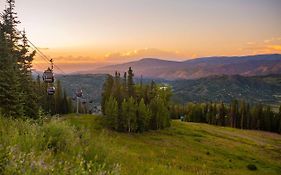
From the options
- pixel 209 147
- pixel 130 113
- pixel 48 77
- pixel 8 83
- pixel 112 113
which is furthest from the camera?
pixel 112 113

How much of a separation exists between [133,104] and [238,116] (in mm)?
75733

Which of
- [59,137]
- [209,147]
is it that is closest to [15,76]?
[59,137]

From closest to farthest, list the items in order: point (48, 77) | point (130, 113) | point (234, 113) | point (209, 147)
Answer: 1. point (48, 77)
2. point (209, 147)
3. point (130, 113)
4. point (234, 113)

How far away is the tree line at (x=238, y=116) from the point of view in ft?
522

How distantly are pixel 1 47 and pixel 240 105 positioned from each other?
5503 inches

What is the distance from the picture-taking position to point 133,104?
109 meters

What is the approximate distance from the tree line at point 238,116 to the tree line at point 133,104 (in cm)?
5248

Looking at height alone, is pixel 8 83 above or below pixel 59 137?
below

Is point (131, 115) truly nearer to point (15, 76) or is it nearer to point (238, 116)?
point (15, 76)

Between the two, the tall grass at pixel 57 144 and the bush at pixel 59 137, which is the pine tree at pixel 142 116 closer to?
the tall grass at pixel 57 144

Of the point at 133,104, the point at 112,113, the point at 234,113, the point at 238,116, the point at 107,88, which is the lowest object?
the point at 238,116

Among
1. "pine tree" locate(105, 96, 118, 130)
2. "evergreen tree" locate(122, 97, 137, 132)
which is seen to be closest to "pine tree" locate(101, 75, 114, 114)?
"pine tree" locate(105, 96, 118, 130)

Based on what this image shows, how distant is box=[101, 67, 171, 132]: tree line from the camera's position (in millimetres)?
108188

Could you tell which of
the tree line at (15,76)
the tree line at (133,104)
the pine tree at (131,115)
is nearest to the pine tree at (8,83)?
the tree line at (15,76)
